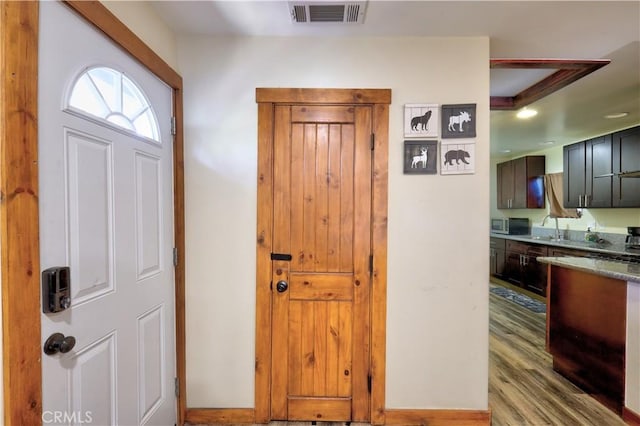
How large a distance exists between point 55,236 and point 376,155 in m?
1.60

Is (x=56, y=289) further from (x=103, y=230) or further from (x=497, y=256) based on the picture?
(x=497, y=256)

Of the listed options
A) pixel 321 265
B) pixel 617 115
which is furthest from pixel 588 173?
pixel 321 265

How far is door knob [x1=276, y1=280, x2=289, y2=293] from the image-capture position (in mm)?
1796

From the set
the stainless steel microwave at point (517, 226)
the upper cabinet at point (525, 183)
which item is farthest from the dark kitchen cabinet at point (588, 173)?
the stainless steel microwave at point (517, 226)

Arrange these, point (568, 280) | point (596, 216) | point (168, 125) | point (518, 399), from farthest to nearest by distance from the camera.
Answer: point (596, 216)
point (568, 280)
point (518, 399)
point (168, 125)

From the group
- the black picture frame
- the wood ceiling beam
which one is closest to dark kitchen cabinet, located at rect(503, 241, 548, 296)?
the wood ceiling beam

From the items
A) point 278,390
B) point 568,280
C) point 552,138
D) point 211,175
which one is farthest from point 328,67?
point 552,138

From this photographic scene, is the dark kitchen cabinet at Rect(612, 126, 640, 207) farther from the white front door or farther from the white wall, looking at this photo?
the white front door

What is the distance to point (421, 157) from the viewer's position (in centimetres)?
179

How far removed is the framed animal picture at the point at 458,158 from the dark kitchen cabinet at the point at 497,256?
425cm

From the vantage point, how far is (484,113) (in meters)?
1.78

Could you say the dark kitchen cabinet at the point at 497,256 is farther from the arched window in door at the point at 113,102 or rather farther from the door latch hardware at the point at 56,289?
the door latch hardware at the point at 56,289

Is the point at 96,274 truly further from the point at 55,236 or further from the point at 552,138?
the point at 552,138

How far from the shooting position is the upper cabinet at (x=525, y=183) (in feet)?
16.6
